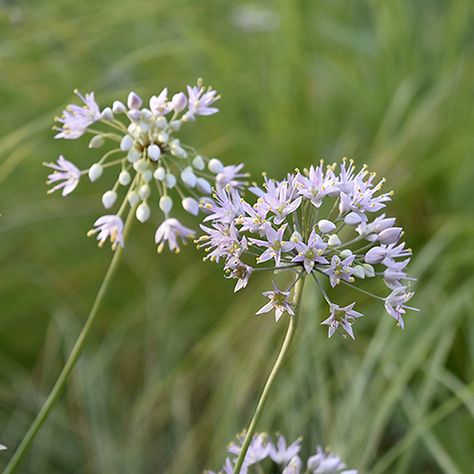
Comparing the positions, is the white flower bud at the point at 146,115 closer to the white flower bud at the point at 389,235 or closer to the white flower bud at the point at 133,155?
the white flower bud at the point at 133,155

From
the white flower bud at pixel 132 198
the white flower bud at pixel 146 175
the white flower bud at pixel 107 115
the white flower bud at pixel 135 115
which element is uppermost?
the white flower bud at pixel 107 115

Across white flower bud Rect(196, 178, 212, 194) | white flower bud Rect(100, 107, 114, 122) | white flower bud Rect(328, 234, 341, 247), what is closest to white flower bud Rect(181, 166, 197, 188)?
white flower bud Rect(196, 178, 212, 194)

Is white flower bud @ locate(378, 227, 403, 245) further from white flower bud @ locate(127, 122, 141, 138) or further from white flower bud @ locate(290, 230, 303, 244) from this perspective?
white flower bud @ locate(127, 122, 141, 138)

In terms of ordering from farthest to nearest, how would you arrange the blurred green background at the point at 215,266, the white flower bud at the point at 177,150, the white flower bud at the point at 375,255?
1. the blurred green background at the point at 215,266
2. the white flower bud at the point at 177,150
3. the white flower bud at the point at 375,255

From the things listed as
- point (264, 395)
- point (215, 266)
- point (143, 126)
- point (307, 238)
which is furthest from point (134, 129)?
point (215, 266)

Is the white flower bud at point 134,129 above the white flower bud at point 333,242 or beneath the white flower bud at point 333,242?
above

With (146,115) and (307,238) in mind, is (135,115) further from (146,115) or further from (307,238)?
(307,238)

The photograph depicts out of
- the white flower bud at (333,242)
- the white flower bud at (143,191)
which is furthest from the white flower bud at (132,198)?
the white flower bud at (333,242)

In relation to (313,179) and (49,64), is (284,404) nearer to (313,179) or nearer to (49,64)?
(313,179)
